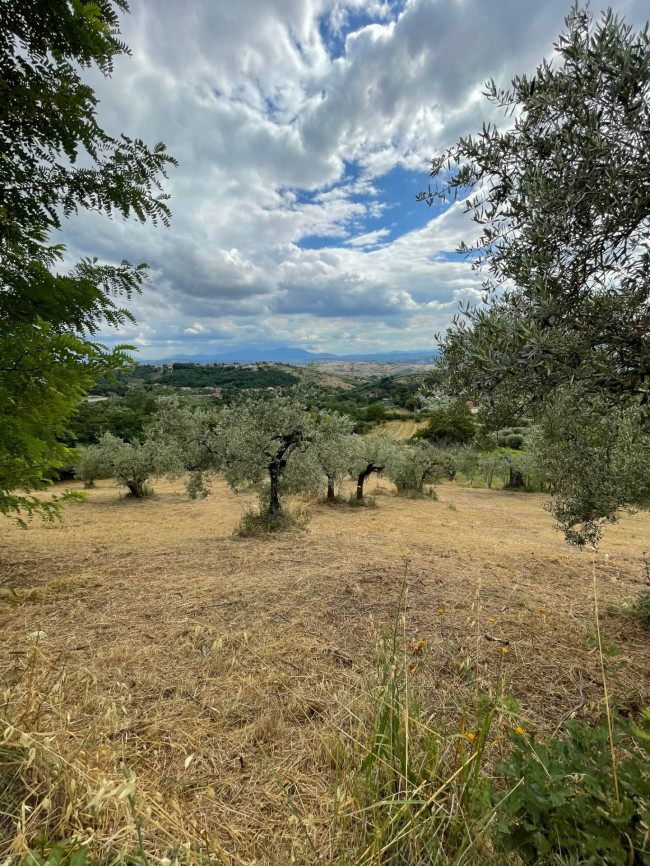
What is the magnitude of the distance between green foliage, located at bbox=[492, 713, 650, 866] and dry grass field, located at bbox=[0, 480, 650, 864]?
A: 0.86 metres

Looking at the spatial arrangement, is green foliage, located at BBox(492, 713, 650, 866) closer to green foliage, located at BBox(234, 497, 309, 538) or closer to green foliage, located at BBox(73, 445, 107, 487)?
green foliage, located at BBox(234, 497, 309, 538)

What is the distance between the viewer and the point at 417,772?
1.82m

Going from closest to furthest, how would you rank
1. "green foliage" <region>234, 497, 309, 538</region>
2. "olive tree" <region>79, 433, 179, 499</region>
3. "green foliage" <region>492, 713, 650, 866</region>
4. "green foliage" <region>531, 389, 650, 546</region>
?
"green foliage" <region>492, 713, 650, 866</region>, "green foliage" <region>531, 389, 650, 546</region>, "green foliage" <region>234, 497, 309, 538</region>, "olive tree" <region>79, 433, 179, 499</region>

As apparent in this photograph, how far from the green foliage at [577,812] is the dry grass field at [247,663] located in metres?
0.86

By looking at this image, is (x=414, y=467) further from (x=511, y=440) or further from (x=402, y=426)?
(x=402, y=426)

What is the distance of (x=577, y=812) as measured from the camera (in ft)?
4.73

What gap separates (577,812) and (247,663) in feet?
9.57

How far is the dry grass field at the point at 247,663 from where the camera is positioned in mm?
1922

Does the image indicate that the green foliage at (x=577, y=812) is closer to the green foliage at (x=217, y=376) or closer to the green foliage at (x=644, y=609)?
the green foliage at (x=644, y=609)

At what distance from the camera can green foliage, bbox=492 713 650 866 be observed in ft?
4.31

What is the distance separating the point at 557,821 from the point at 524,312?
121 inches

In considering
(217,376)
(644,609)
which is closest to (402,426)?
(217,376)

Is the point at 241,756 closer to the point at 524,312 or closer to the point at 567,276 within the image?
the point at 524,312

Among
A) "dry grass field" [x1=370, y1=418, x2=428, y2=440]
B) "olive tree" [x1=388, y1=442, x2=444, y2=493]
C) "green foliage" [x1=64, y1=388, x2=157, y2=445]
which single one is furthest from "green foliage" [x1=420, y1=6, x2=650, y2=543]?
"dry grass field" [x1=370, y1=418, x2=428, y2=440]
